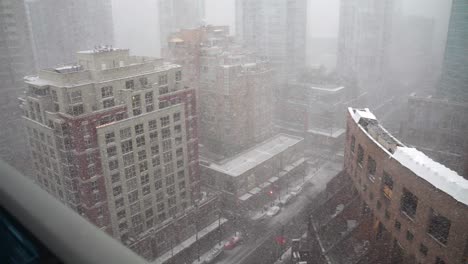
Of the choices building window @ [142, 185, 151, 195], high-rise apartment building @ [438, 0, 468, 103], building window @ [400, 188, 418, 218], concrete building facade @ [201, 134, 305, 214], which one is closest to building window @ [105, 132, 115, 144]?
building window @ [142, 185, 151, 195]

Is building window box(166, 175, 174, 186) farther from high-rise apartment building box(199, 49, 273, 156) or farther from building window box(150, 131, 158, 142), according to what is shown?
high-rise apartment building box(199, 49, 273, 156)

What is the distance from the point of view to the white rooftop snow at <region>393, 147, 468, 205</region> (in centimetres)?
610

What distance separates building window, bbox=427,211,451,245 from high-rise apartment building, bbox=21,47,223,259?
709cm

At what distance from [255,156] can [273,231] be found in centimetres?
383

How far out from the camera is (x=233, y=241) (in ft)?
38.4

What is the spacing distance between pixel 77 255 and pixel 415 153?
7.83 m

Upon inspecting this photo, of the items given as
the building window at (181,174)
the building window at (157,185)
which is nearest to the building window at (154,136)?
the building window at (157,185)

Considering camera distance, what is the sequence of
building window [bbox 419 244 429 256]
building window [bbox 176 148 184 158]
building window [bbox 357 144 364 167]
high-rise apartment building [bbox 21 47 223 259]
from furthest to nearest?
1. building window [bbox 176 148 184 158]
2. building window [bbox 357 144 364 167]
3. high-rise apartment building [bbox 21 47 223 259]
4. building window [bbox 419 244 429 256]

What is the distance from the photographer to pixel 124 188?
970 centimetres

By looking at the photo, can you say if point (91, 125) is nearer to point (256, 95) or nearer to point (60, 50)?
point (256, 95)

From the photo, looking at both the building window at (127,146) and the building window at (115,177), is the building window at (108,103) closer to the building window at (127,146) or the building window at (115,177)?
the building window at (127,146)

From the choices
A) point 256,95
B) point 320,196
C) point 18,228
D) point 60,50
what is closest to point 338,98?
point 256,95

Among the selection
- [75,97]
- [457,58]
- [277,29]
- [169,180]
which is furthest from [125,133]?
[457,58]

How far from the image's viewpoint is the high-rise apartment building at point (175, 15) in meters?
26.3
